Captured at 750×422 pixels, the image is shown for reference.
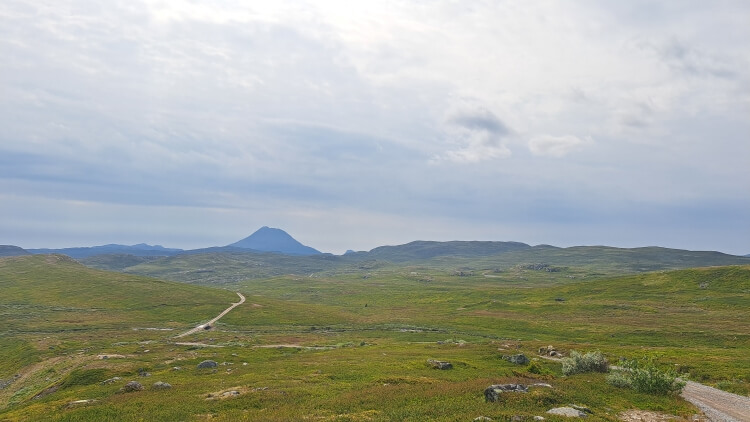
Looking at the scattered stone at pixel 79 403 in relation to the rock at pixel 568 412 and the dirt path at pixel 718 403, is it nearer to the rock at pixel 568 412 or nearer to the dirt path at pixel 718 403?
the rock at pixel 568 412

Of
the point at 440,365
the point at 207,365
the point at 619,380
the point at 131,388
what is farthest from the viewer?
the point at 207,365

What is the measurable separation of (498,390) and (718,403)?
72.7 ft

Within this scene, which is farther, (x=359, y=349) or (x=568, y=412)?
(x=359, y=349)

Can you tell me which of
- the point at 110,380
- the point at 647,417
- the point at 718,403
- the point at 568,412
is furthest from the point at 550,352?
the point at 110,380

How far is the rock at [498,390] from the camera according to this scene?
31453 mm

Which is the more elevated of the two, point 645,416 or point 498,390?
point 498,390

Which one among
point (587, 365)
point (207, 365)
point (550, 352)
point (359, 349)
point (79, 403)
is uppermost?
point (587, 365)

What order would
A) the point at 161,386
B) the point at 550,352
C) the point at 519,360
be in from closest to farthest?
the point at 161,386 < the point at 519,360 < the point at 550,352

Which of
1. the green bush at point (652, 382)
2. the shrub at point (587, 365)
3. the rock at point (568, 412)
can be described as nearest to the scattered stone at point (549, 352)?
the shrub at point (587, 365)

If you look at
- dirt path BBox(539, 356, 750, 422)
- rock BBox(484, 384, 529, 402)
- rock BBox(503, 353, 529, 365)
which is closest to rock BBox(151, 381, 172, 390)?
rock BBox(484, 384, 529, 402)

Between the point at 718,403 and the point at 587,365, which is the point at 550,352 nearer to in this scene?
the point at 587,365

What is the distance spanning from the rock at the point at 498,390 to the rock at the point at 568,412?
4.57 metres

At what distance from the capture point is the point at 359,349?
261 ft

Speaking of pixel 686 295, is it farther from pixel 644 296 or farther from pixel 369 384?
pixel 369 384
